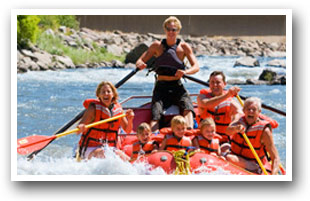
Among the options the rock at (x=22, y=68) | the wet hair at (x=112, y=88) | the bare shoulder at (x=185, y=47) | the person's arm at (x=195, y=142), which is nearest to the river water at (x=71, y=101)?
the rock at (x=22, y=68)

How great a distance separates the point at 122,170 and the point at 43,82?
7593 millimetres

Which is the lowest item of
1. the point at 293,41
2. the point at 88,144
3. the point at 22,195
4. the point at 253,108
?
the point at 22,195

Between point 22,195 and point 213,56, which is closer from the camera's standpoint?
point 22,195

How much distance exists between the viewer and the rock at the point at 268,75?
12971 millimetres

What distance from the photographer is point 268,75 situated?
13.1 m

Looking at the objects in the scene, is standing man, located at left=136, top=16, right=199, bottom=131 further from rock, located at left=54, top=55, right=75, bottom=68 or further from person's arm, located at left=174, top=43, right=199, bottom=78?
rock, located at left=54, top=55, right=75, bottom=68

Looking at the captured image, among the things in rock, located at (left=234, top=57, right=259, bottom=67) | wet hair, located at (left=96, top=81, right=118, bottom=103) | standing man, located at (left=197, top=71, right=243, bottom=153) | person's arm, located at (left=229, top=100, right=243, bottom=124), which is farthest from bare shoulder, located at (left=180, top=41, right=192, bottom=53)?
rock, located at (left=234, top=57, right=259, bottom=67)

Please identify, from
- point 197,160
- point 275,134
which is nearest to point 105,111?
point 197,160

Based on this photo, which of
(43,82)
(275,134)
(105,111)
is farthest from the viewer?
(43,82)

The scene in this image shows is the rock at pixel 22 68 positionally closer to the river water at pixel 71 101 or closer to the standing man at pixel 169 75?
the river water at pixel 71 101

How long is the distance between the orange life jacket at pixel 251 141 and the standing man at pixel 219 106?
0.23 metres

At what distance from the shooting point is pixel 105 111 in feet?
14.4

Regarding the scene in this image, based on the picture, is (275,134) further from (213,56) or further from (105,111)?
(213,56)

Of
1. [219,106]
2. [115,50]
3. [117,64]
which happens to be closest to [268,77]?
[117,64]
